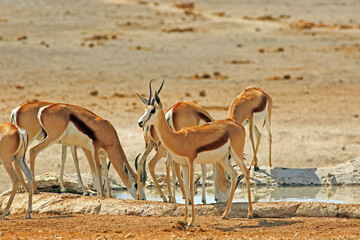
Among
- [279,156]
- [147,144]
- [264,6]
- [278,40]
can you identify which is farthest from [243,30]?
[147,144]

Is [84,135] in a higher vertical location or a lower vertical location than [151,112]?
lower

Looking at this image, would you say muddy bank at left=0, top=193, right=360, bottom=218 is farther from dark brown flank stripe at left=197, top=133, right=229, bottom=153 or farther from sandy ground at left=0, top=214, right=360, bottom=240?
dark brown flank stripe at left=197, top=133, right=229, bottom=153

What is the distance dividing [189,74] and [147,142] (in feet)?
57.3

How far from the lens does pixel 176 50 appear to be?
1415 inches

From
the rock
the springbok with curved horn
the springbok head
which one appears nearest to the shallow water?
the springbok with curved horn

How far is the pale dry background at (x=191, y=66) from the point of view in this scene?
1838 cm

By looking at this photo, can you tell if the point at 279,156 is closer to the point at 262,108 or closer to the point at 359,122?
the point at 262,108

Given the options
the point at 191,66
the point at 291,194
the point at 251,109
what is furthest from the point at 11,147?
the point at 191,66

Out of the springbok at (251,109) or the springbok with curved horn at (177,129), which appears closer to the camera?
the springbok with curved horn at (177,129)

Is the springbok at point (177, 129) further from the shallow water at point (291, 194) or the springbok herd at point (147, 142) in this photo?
the shallow water at point (291, 194)

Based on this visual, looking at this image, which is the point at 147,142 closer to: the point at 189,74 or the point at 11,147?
the point at 11,147

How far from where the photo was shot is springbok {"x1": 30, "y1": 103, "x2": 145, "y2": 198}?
11.3m

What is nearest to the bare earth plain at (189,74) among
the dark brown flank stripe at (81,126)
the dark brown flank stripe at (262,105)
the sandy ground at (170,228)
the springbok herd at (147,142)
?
the sandy ground at (170,228)

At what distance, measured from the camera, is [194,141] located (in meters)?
9.00
